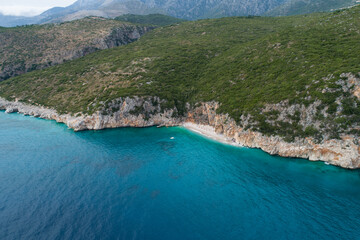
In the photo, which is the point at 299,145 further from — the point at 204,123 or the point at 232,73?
the point at 232,73

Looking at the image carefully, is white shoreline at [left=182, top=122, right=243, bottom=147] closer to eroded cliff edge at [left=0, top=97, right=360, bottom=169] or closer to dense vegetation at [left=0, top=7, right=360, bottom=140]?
eroded cliff edge at [left=0, top=97, right=360, bottom=169]

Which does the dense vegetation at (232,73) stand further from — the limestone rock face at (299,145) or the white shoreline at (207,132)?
the white shoreline at (207,132)

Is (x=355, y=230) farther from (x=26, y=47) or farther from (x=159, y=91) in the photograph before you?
(x=26, y=47)

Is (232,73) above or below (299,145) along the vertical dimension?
above

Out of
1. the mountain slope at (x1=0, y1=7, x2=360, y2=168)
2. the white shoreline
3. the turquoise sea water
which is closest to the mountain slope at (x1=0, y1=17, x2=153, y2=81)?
the mountain slope at (x1=0, y1=7, x2=360, y2=168)

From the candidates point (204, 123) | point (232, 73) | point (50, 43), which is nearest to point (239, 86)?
point (232, 73)

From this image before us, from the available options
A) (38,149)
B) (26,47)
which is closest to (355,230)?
(38,149)
